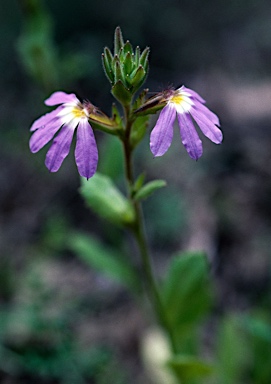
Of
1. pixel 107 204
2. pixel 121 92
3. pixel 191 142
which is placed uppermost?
pixel 121 92

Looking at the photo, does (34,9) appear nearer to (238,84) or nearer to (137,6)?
(137,6)

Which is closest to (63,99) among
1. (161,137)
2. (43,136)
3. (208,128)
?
(43,136)

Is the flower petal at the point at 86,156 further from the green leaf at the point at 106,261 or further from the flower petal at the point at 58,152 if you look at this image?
the green leaf at the point at 106,261

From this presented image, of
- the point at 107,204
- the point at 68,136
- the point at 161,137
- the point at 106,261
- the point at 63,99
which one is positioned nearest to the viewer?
the point at 161,137

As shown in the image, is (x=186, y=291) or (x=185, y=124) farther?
(x=186, y=291)

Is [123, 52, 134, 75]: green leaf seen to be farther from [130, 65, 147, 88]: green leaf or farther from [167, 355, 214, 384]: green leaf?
[167, 355, 214, 384]: green leaf

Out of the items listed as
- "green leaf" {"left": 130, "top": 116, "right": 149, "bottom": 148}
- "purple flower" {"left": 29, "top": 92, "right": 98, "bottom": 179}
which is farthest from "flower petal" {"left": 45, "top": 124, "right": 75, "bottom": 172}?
"green leaf" {"left": 130, "top": 116, "right": 149, "bottom": 148}

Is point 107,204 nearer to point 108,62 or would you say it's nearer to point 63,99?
point 63,99
